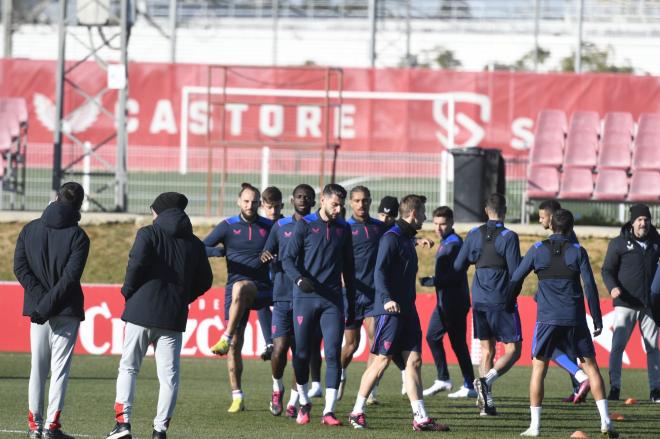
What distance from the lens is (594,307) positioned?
12.1m

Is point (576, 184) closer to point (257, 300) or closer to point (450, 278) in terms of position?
point (450, 278)

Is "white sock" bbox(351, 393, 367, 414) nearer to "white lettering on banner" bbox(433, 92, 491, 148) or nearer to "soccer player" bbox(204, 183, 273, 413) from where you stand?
"soccer player" bbox(204, 183, 273, 413)

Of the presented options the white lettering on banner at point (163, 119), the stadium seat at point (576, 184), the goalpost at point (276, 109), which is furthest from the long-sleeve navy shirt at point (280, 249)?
the white lettering on banner at point (163, 119)

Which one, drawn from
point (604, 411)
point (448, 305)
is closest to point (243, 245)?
point (448, 305)

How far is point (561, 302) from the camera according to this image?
1202 centimetres

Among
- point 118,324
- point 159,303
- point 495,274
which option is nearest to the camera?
point 159,303

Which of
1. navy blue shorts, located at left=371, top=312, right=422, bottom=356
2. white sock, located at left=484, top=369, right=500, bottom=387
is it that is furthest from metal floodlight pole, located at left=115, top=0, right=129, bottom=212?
navy blue shorts, located at left=371, top=312, right=422, bottom=356

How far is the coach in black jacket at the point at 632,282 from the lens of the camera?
15.1 metres

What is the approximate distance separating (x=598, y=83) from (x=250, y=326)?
1471cm

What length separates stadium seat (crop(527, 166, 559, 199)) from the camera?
25.1 metres

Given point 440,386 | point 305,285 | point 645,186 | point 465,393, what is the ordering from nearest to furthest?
point 305,285, point 465,393, point 440,386, point 645,186

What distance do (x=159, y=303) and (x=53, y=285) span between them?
2.95 feet

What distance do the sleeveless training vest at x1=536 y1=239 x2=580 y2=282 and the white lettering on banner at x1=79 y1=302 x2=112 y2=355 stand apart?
30.1 ft

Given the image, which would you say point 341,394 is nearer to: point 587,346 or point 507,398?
point 507,398
